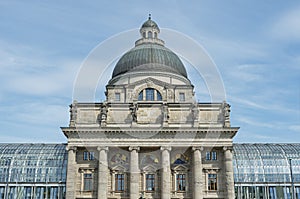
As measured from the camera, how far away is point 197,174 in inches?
2128

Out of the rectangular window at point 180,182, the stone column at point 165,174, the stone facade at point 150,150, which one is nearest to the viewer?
the stone column at point 165,174

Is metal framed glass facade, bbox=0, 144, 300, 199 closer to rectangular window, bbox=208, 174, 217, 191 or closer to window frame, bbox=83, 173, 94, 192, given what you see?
rectangular window, bbox=208, 174, 217, 191

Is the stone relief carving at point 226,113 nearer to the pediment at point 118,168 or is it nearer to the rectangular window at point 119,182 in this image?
the pediment at point 118,168

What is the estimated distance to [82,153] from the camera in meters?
56.9

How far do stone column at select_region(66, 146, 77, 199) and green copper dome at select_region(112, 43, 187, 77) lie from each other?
63.1 feet

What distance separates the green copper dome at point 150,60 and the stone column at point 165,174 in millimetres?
17133

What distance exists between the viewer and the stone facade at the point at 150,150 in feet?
179

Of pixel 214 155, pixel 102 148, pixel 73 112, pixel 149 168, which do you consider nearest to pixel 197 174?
pixel 214 155

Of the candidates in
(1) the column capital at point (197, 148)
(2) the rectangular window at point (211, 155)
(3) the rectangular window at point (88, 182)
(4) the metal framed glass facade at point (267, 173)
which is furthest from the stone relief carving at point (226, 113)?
(3) the rectangular window at point (88, 182)

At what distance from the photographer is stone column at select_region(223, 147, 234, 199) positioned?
178 feet

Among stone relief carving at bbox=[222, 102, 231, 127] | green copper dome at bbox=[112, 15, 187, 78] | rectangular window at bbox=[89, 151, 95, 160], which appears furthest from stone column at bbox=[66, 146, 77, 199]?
stone relief carving at bbox=[222, 102, 231, 127]

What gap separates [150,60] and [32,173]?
27.9 metres

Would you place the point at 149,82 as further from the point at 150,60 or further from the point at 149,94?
the point at 150,60

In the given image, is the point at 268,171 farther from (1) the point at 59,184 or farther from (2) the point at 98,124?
(1) the point at 59,184
